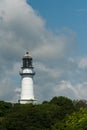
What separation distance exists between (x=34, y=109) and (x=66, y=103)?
16.7m

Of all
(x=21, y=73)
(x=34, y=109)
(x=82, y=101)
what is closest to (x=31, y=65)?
(x=21, y=73)

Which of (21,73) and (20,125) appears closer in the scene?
(20,125)

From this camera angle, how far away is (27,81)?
140m

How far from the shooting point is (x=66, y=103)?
4619 inches

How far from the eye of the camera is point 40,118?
9706 cm

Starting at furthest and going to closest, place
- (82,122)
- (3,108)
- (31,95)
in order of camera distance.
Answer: (31,95), (3,108), (82,122)

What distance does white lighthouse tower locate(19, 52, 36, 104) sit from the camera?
455ft

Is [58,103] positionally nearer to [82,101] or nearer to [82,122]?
[82,101]

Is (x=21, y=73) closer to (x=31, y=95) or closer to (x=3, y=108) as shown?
(x=31, y=95)

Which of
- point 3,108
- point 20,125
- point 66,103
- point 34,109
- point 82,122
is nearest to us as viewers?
point 82,122

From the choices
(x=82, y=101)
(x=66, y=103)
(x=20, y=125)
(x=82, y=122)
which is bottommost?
(x=82, y=122)

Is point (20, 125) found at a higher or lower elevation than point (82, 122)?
higher

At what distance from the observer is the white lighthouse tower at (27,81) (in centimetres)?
13875

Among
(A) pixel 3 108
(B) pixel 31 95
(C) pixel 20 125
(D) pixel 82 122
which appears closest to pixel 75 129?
(D) pixel 82 122
